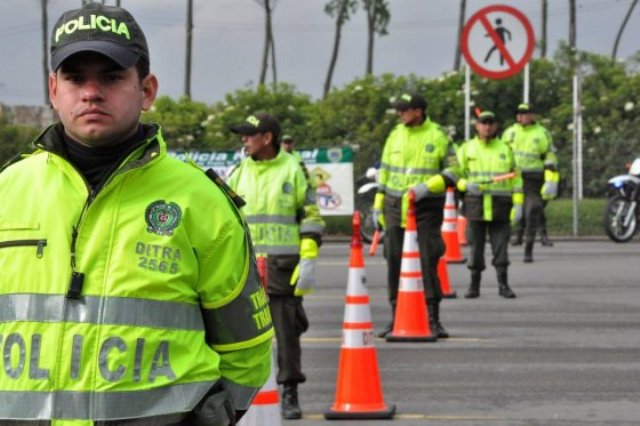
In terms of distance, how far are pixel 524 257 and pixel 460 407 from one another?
11257 mm

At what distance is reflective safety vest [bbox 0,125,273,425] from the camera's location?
3.94 m

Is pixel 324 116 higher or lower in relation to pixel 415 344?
higher

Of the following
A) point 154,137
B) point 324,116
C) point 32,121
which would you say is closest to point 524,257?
point 324,116

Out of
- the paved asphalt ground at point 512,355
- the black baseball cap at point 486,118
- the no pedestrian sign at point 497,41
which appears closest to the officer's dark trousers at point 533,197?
the paved asphalt ground at point 512,355

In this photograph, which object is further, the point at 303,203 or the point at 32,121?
the point at 32,121

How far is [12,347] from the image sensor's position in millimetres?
3994

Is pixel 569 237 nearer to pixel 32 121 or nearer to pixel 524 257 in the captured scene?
pixel 524 257

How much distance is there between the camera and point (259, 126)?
9.37 m

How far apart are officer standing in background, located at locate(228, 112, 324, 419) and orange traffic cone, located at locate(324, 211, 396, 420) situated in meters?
0.37

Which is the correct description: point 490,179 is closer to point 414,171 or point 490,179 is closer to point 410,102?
point 414,171

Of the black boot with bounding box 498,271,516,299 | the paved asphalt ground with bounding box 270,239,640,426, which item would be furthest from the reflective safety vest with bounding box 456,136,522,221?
the paved asphalt ground with bounding box 270,239,640,426

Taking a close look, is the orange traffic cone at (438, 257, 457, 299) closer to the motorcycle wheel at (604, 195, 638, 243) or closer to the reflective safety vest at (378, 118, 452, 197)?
the reflective safety vest at (378, 118, 452, 197)

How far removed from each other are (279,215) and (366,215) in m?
15.8

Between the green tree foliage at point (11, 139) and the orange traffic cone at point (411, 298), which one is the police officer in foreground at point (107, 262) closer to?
the orange traffic cone at point (411, 298)
